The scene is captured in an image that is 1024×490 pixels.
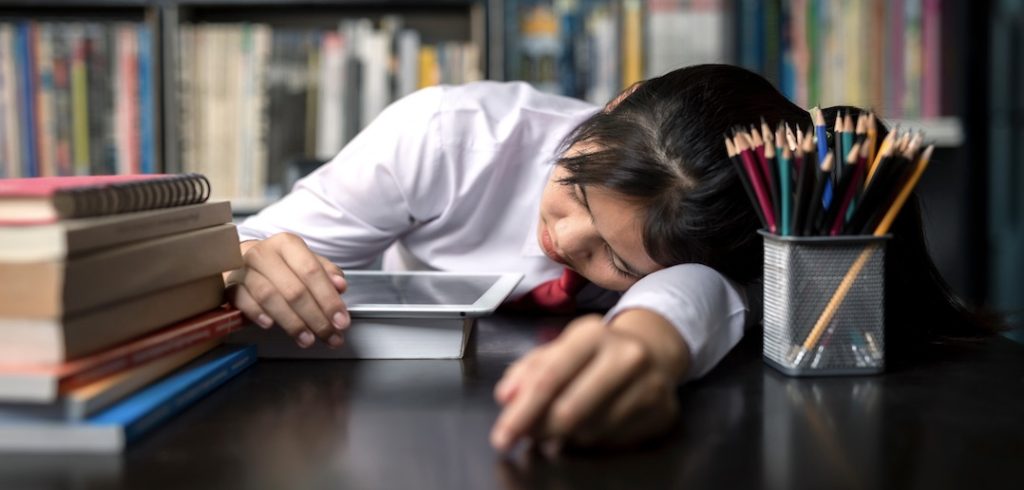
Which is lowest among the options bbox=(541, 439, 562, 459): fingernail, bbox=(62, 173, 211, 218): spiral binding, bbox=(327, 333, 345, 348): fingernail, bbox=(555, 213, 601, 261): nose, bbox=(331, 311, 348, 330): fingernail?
bbox=(541, 439, 562, 459): fingernail

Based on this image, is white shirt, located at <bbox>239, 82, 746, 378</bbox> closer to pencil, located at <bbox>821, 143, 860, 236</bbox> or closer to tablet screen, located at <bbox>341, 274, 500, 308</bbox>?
tablet screen, located at <bbox>341, 274, 500, 308</bbox>

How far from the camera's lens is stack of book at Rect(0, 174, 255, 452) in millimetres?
486

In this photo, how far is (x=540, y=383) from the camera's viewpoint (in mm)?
450

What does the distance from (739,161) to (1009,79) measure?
1566 mm

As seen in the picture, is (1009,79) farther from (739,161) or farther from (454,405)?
(454,405)

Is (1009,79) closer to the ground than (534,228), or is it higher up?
higher up

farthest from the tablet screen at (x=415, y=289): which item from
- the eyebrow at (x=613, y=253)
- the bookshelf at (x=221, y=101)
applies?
the bookshelf at (x=221, y=101)

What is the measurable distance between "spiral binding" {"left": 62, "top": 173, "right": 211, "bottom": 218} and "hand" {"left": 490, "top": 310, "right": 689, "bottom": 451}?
0.82 ft

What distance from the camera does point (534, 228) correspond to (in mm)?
1216

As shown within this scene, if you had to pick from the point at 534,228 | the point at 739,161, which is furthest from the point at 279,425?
the point at 534,228

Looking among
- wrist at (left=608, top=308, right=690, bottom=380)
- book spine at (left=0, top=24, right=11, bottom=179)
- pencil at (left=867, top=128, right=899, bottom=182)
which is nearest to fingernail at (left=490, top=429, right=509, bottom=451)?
wrist at (left=608, top=308, right=690, bottom=380)

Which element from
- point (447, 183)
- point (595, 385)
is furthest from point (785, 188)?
point (447, 183)

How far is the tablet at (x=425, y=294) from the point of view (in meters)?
0.69

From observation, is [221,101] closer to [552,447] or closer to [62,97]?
[62,97]
